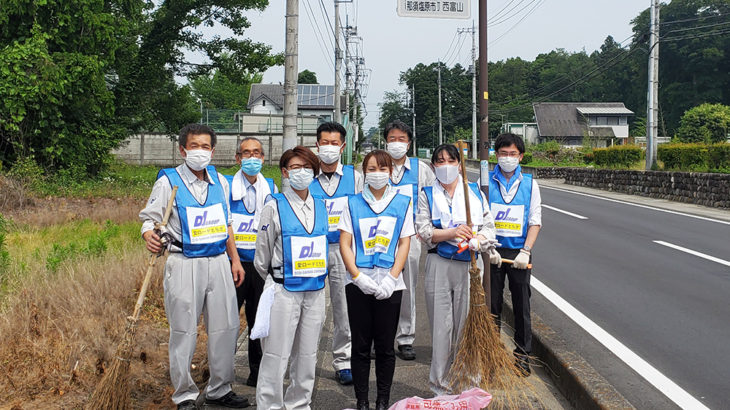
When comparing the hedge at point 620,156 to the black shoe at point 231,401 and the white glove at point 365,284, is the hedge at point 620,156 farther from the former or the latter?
the black shoe at point 231,401

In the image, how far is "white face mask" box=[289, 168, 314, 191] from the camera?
438 centimetres

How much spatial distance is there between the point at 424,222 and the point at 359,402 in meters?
1.33

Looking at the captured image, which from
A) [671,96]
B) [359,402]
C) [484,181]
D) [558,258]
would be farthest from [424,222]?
[671,96]

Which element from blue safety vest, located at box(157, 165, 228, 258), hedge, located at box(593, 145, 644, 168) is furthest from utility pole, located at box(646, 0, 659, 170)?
blue safety vest, located at box(157, 165, 228, 258)

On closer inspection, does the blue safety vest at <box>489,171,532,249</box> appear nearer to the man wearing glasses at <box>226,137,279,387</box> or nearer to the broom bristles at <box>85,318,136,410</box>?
the man wearing glasses at <box>226,137,279,387</box>

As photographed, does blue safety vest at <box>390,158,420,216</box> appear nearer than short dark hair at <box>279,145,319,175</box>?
No

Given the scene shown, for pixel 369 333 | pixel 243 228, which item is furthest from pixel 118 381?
pixel 369 333

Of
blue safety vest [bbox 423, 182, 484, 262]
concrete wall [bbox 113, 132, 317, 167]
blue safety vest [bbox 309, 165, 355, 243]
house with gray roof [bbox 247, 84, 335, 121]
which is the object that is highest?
house with gray roof [bbox 247, 84, 335, 121]

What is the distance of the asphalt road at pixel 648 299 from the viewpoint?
5215 mm

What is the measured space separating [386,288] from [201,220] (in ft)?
4.37

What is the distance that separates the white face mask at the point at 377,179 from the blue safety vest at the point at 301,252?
439 millimetres

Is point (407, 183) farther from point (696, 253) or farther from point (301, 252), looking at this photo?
point (696, 253)

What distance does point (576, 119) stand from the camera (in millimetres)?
78000

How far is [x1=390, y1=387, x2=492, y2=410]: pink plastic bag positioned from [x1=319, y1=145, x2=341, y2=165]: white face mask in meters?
2.07
